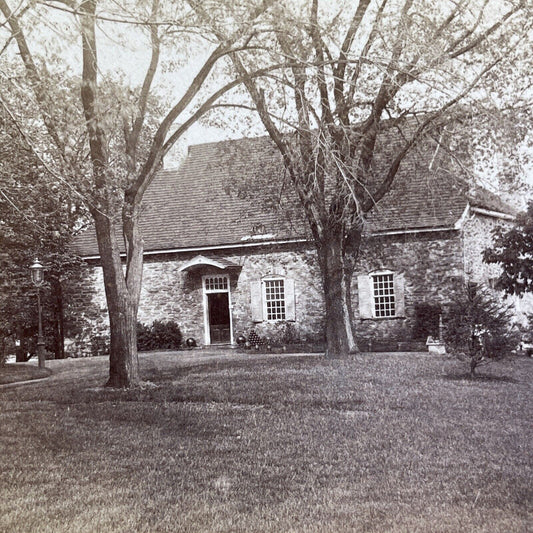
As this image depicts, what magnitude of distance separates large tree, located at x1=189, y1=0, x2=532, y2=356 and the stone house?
2.71m

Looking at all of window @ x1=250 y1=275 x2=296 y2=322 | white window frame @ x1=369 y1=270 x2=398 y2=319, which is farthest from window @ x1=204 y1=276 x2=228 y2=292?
white window frame @ x1=369 y1=270 x2=398 y2=319

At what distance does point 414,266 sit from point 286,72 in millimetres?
10423

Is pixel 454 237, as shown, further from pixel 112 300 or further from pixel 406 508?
pixel 406 508

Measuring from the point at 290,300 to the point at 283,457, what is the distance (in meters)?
13.3

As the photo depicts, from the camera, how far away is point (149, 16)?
5.74 m

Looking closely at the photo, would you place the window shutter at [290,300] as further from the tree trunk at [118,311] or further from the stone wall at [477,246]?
the tree trunk at [118,311]

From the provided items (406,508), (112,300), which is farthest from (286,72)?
(406,508)

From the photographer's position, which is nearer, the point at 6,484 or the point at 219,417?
the point at 6,484

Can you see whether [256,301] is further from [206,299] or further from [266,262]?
[206,299]

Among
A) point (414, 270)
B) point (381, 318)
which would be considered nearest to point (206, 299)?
point (381, 318)

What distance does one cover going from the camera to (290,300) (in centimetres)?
1862

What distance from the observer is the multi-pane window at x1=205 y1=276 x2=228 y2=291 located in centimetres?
1966

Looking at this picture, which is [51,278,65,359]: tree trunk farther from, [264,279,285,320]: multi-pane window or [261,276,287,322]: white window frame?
[264,279,285,320]: multi-pane window

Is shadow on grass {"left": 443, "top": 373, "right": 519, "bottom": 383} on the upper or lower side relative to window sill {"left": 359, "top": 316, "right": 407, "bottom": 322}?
lower
